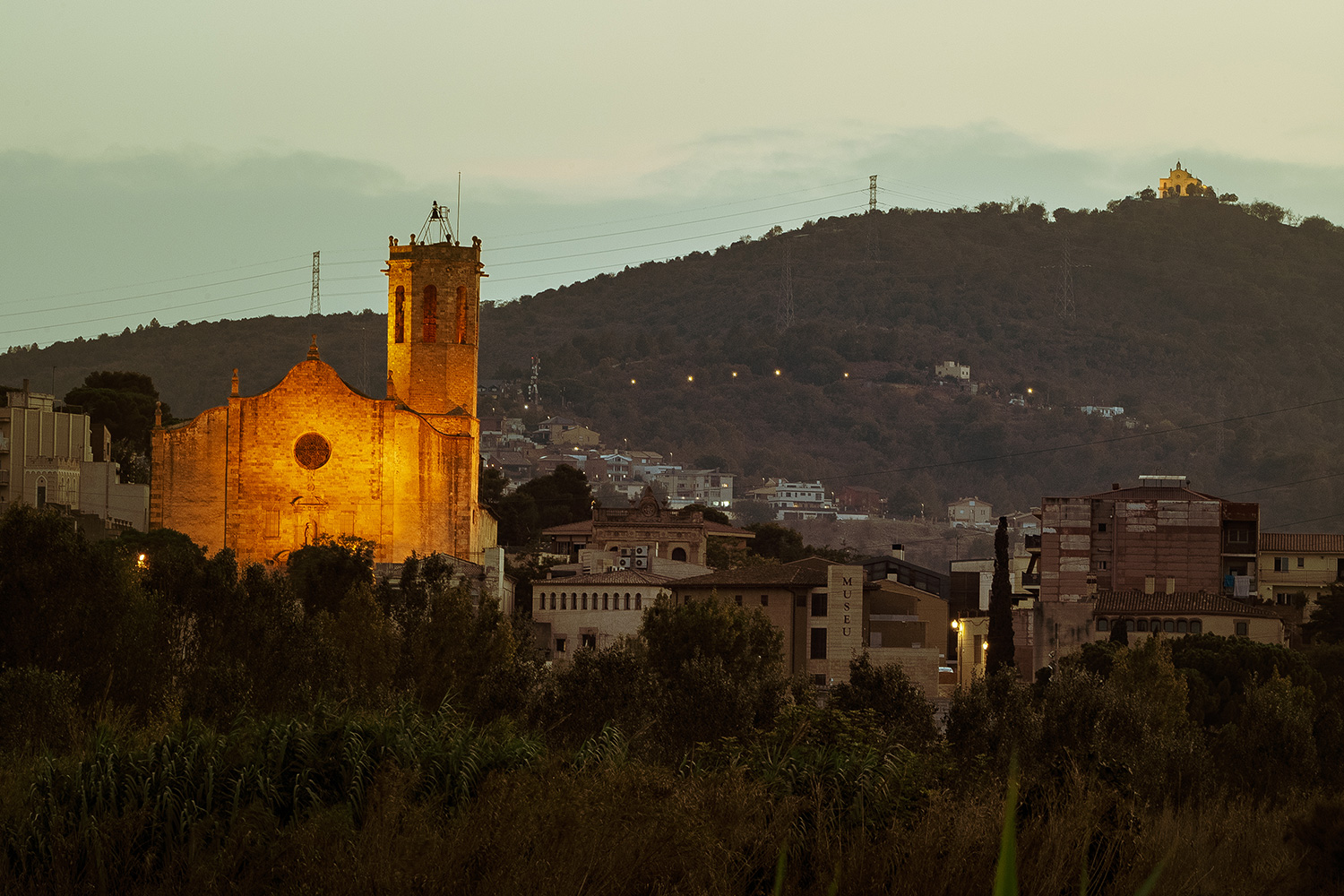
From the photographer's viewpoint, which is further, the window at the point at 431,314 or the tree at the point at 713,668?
the window at the point at 431,314

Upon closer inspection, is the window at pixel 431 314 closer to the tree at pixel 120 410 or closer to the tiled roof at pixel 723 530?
the tree at pixel 120 410

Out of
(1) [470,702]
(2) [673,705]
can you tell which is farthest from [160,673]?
(2) [673,705]

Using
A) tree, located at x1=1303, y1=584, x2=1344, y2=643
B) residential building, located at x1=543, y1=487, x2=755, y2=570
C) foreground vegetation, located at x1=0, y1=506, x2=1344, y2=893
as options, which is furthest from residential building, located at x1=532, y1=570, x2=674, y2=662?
tree, located at x1=1303, y1=584, x2=1344, y2=643

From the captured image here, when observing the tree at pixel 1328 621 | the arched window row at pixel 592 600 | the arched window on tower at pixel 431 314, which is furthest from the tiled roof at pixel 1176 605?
the arched window on tower at pixel 431 314

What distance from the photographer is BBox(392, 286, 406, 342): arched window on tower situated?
77.9 m

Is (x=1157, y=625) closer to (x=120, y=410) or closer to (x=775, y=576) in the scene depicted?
(x=775, y=576)

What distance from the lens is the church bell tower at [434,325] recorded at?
253 ft

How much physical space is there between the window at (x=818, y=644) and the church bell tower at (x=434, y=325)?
18.0 m

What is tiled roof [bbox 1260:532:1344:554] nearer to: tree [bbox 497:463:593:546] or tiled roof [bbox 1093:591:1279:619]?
tiled roof [bbox 1093:591:1279:619]

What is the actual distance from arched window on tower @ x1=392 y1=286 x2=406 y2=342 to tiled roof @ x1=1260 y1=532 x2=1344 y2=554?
3554 centimetres

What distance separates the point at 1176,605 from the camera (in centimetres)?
6412

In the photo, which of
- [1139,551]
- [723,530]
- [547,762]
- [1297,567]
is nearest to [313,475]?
[1139,551]

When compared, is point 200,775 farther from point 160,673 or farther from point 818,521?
point 818,521

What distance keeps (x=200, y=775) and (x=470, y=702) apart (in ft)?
51.1
